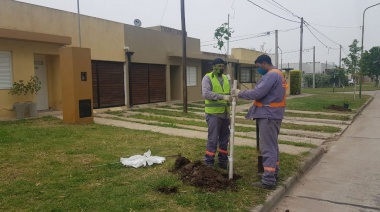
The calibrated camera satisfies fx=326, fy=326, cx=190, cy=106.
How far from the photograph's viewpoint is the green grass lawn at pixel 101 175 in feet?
13.0

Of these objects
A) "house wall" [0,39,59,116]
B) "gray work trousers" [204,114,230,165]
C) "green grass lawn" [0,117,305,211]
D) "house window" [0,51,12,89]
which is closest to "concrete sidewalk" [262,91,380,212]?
"green grass lawn" [0,117,305,211]

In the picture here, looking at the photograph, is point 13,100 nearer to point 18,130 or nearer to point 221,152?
point 18,130

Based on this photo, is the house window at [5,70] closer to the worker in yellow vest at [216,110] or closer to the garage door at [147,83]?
the garage door at [147,83]

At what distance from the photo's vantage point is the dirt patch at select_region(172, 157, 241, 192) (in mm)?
4582

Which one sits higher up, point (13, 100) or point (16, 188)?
point (13, 100)

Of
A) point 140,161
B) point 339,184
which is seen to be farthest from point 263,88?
point 140,161

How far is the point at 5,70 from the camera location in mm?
11469

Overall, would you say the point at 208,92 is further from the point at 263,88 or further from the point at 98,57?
the point at 98,57

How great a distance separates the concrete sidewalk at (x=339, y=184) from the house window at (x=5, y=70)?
10401 millimetres

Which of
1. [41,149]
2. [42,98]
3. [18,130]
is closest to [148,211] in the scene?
[41,149]

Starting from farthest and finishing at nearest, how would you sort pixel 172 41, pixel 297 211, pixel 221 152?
pixel 172 41 < pixel 221 152 < pixel 297 211

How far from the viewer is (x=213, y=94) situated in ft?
17.1

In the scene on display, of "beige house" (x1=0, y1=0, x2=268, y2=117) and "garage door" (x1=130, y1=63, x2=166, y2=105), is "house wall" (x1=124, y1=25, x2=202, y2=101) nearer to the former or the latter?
"beige house" (x1=0, y1=0, x2=268, y2=117)

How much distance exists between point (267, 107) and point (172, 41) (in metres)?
15.3
